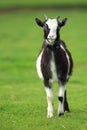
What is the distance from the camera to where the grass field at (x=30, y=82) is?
12.9 m

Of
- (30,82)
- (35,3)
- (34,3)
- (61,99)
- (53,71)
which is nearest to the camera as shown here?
(53,71)

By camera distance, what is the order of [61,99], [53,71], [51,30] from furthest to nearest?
[61,99] → [53,71] → [51,30]

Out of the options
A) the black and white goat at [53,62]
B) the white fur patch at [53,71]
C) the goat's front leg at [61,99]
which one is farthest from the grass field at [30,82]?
the white fur patch at [53,71]

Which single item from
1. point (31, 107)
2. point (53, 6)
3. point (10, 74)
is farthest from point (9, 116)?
point (53, 6)

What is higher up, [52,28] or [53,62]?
[52,28]

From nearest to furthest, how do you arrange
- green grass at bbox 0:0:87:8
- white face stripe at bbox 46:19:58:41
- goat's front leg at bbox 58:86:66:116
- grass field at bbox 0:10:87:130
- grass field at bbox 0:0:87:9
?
1. white face stripe at bbox 46:19:58:41
2. grass field at bbox 0:10:87:130
3. goat's front leg at bbox 58:86:66:116
4. grass field at bbox 0:0:87:9
5. green grass at bbox 0:0:87:8

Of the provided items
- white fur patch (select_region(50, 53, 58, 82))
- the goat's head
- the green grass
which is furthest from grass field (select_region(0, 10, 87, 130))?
the green grass

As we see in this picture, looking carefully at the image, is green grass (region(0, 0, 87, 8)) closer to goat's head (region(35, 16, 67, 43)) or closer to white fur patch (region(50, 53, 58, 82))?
white fur patch (region(50, 53, 58, 82))

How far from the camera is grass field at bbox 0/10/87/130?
1286 cm

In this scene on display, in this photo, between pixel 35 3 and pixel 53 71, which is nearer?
pixel 53 71

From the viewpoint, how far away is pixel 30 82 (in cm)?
2078

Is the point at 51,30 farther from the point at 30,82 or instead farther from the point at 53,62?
the point at 30,82

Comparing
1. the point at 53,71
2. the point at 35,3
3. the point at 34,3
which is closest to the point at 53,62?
the point at 53,71

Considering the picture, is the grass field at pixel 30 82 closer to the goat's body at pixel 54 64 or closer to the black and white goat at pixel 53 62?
the black and white goat at pixel 53 62
